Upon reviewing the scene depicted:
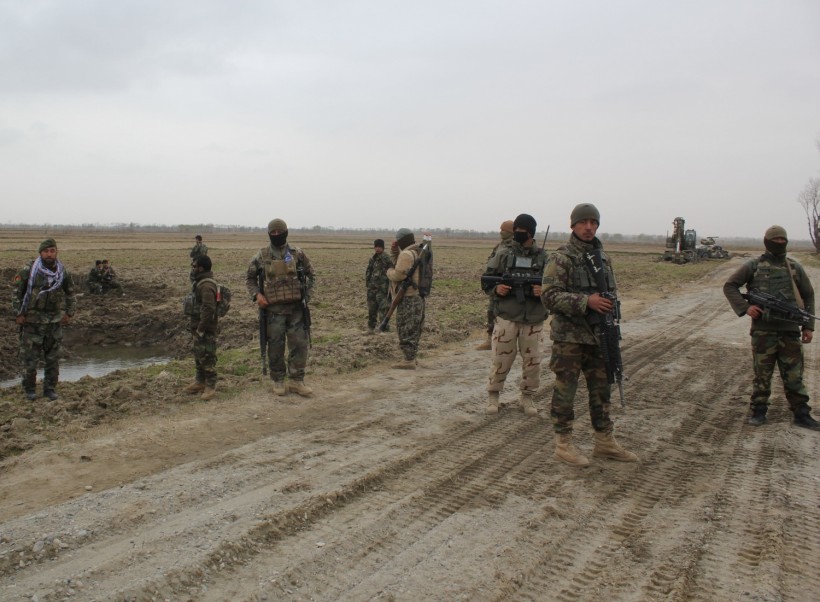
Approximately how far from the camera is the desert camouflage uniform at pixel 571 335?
4688 millimetres

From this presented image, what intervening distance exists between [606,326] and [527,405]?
1940 mm

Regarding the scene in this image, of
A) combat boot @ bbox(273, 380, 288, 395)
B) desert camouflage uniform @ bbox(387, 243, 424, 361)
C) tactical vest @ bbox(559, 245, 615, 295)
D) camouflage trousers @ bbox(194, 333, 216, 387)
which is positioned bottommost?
combat boot @ bbox(273, 380, 288, 395)

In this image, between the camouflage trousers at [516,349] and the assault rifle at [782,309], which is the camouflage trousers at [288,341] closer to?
the camouflage trousers at [516,349]

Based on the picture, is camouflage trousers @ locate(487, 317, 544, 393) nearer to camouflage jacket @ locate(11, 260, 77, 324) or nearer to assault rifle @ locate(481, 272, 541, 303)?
assault rifle @ locate(481, 272, 541, 303)

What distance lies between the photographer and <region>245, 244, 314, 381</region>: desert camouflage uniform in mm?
6758

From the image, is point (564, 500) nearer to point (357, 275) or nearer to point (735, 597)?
point (735, 597)

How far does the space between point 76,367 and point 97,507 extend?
8187 mm

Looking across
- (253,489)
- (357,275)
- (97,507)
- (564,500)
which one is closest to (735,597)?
(564,500)

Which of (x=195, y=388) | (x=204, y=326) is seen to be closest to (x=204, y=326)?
(x=204, y=326)

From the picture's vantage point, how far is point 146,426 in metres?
5.73

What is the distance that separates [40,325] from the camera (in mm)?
7180

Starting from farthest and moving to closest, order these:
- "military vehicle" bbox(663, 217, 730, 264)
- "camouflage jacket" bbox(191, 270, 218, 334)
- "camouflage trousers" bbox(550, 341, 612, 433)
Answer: "military vehicle" bbox(663, 217, 730, 264) < "camouflage jacket" bbox(191, 270, 218, 334) < "camouflage trousers" bbox(550, 341, 612, 433)

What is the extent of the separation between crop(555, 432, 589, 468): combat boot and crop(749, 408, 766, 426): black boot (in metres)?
2.29

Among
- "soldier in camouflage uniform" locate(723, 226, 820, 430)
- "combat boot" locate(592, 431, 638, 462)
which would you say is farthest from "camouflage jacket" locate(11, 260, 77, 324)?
"soldier in camouflage uniform" locate(723, 226, 820, 430)
